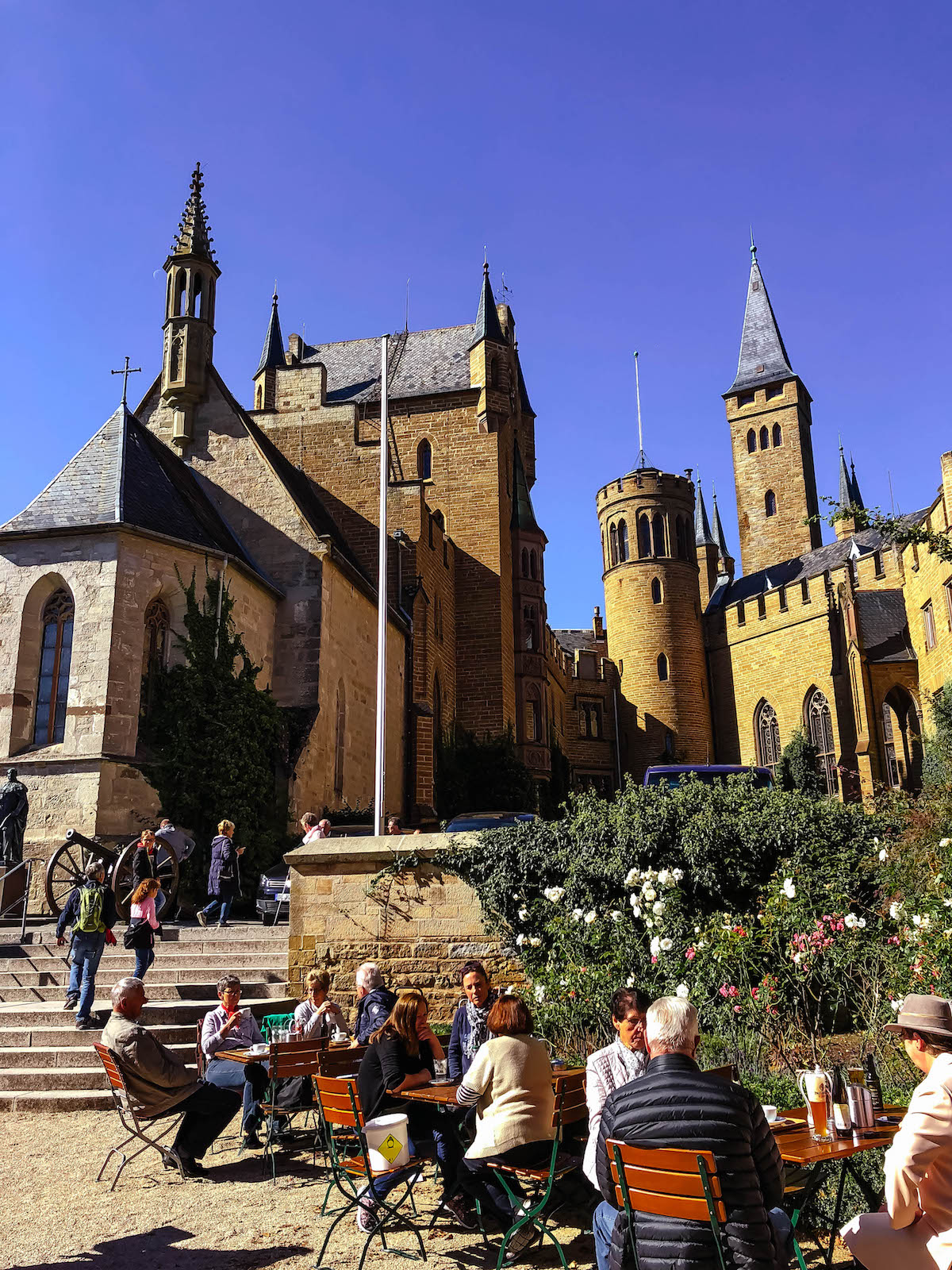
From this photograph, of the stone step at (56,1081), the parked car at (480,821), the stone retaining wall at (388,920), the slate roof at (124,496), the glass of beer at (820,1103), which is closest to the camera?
the glass of beer at (820,1103)

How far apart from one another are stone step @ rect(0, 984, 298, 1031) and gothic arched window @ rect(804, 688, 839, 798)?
37.0m

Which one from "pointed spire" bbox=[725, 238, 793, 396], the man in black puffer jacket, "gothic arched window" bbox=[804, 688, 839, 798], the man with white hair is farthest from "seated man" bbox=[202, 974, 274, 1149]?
"pointed spire" bbox=[725, 238, 793, 396]

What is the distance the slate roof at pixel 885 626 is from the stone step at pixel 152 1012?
3753 centimetres

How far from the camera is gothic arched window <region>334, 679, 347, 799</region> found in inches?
901

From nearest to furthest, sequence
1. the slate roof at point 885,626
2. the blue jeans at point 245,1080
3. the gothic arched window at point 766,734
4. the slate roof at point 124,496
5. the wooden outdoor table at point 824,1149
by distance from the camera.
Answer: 1. the wooden outdoor table at point 824,1149
2. the blue jeans at point 245,1080
3. the slate roof at point 124,496
4. the slate roof at point 885,626
5. the gothic arched window at point 766,734

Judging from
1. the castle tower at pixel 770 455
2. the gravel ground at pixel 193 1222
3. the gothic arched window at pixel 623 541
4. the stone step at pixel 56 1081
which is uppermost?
the castle tower at pixel 770 455

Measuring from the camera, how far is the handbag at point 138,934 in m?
10.6

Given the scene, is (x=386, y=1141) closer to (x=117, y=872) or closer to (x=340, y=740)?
(x=117, y=872)

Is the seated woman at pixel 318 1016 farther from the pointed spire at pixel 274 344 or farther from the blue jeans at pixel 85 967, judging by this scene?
the pointed spire at pixel 274 344

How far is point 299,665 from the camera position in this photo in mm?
22078

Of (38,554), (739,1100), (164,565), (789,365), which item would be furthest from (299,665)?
(789,365)

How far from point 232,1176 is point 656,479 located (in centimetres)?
5248

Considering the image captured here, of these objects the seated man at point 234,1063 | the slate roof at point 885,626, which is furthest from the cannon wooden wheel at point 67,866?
the slate roof at point 885,626

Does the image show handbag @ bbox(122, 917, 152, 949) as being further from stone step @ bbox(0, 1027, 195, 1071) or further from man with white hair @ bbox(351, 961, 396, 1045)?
man with white hair @ bbox(351, 961, 396, 1045)
